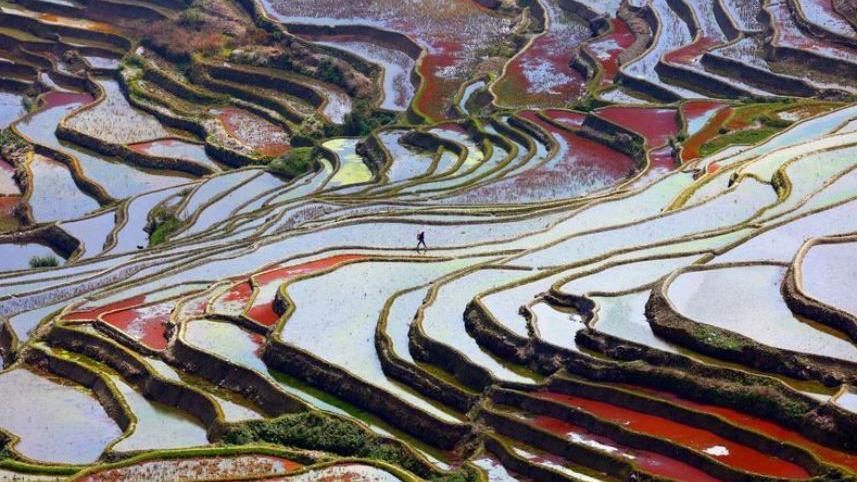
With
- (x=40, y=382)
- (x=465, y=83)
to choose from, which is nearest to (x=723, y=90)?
(x=465, y=83)

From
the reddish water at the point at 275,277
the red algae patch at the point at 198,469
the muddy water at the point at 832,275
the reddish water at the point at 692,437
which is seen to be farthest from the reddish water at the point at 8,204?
the reddish water at the point at 692,437

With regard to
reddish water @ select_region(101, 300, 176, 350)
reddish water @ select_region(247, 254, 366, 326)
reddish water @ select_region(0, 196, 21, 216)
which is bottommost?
reddish water @ select_region(0, 196, 21, 216)

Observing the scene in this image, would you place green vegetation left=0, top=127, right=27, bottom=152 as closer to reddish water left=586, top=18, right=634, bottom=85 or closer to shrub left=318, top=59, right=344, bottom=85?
shrub left=318, top=59, right=344, bottom=85

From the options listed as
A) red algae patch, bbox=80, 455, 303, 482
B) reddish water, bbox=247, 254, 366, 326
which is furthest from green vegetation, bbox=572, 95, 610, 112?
red algae patch, bbox=80, 455, 303, 482

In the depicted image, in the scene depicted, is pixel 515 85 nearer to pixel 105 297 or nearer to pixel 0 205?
pixel 0 205

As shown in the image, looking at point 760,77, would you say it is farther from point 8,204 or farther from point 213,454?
point 213,454

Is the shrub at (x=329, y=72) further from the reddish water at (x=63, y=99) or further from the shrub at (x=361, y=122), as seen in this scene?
the reddish water at (x=63, y=99)

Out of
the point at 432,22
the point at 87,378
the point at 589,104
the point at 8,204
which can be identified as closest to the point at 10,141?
the point at 8,204

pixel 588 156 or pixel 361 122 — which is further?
pixel 361 122
